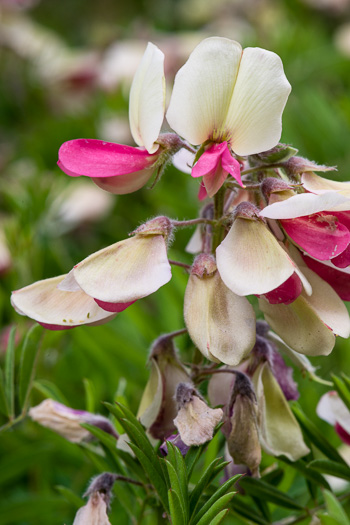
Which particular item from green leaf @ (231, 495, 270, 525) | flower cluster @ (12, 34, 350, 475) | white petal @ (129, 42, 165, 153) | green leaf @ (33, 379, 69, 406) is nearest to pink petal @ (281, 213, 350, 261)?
flower cluster @ (12, 34, 350, 475)

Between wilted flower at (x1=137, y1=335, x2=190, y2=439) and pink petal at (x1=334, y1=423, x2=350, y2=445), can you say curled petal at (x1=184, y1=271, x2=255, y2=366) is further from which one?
pink petal at (x1=334, y1=423, x2=350, y2=445)

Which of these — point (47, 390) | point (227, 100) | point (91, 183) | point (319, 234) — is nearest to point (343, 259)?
point (319, 234)

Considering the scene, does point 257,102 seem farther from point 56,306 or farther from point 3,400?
point 3,400

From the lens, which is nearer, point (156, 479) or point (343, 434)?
point (156, 479)

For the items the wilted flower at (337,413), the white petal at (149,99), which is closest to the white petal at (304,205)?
the white petal at (149,99)

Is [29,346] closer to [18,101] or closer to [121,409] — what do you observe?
[121,409]

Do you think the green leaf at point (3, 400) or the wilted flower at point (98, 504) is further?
the green leaf at point (3, 400)

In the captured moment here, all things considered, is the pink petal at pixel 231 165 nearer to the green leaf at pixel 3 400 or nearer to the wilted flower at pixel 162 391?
the wilted flower at pixel 162 391
